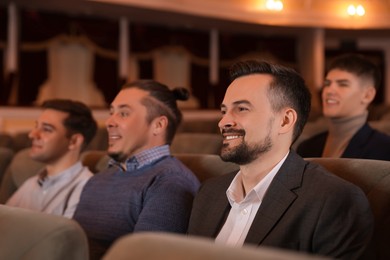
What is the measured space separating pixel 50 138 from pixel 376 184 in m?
1.74

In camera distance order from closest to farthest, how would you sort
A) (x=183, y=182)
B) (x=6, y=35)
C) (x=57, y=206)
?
(x=183, y=182) → (x=57, y=206) → (x=6, y=35)

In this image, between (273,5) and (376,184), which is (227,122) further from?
(273,5)

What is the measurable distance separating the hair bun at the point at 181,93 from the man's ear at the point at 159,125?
0.38ft

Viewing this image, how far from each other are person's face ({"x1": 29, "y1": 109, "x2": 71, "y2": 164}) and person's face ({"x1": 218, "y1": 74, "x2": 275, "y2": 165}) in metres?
1.43

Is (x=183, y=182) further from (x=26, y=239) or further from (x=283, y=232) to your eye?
(x=26, y=239)

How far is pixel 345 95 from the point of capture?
9.93 ft

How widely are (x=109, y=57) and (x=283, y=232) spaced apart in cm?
750

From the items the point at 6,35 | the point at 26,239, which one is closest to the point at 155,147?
the point at 26,239

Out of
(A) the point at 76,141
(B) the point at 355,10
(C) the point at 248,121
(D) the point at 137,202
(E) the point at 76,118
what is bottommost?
(D) the point at 137,202

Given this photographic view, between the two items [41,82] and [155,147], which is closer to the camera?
[155,147]

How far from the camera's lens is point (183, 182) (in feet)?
7.34

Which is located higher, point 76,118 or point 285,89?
point 285,89

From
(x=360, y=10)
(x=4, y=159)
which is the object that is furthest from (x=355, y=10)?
(x=4, y=159)

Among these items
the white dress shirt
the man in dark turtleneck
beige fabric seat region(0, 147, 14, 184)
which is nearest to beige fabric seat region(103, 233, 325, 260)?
the white dress shirt
